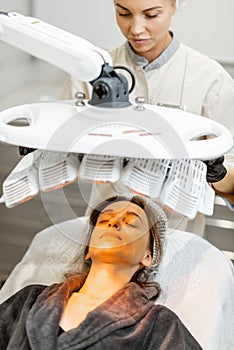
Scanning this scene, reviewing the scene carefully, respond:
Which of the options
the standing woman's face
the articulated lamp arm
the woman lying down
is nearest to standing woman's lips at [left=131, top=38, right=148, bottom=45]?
the standing woman's face

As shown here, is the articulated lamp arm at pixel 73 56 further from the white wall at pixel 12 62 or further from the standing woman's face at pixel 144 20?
the white wall at pixel 12 62

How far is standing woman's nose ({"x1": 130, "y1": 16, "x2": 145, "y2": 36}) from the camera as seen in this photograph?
1.80m

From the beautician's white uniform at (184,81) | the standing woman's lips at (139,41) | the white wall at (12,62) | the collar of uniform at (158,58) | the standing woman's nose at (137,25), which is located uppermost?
the standing woman's nose at (137,25)

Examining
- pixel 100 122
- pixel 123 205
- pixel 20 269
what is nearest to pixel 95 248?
pixel 123 205

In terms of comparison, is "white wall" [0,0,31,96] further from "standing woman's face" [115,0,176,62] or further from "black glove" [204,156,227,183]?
"black glove" [204,156,227,183]

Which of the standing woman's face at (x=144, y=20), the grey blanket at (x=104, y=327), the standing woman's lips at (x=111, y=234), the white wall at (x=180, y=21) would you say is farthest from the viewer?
the white wall at (x=180, y=21)

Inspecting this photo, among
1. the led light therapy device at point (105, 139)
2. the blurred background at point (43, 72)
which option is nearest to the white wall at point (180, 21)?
the blurred background at point (43, 72)

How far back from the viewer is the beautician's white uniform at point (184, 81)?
1975mm

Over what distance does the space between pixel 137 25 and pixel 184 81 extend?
0.27 meters

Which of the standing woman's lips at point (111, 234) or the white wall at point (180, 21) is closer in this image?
the standing woman's lips at point (111, 234)

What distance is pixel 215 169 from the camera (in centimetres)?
143

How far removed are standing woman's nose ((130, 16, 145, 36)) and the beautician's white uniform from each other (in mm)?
174

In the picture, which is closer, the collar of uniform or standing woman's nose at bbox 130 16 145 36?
standing woman's nose at bbox 130 16 145 36

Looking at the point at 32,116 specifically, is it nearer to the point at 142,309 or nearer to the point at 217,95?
the point at 142,309
